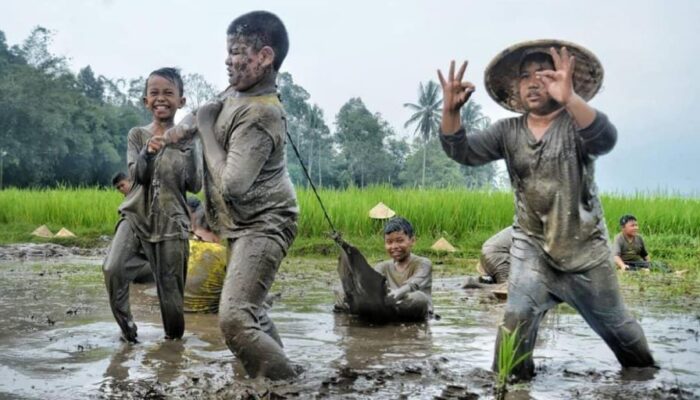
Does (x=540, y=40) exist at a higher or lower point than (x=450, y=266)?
higher

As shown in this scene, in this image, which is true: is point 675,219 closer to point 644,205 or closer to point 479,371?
point 644,205

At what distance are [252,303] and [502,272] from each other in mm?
5861

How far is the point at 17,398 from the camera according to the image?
4.48m

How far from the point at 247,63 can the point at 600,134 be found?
6.47 ft

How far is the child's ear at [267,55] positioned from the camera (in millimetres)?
4812

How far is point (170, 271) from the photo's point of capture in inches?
237

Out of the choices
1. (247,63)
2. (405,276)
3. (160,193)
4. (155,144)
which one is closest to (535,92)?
(247,63)

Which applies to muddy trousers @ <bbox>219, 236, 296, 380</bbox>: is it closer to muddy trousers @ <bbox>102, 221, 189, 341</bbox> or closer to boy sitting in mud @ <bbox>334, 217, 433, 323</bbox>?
muddy trousers @ <bbox>102, 221, 189, 341</bbox>

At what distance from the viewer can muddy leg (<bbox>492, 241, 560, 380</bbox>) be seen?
16.0 feet

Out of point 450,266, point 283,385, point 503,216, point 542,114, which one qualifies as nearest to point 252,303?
point 283,385

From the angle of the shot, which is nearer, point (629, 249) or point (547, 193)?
point (547, 193)

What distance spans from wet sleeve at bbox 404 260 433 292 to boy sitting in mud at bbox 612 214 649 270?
5794 millimetres

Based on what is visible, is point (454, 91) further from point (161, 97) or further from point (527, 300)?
point (161, 97)

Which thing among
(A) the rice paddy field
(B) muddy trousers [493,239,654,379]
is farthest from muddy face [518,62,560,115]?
(A) the rice paddy field
